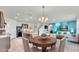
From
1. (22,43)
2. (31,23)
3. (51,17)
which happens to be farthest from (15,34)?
(51,17)

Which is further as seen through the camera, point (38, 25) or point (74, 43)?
point (74, 43)

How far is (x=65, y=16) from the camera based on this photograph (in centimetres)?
201

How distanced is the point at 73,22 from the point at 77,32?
0.26 m

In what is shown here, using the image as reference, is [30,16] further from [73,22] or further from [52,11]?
[73,22]

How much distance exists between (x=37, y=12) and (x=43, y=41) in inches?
28.8

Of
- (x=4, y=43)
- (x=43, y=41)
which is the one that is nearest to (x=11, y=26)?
(x=4, y=43)

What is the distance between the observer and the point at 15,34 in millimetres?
2035

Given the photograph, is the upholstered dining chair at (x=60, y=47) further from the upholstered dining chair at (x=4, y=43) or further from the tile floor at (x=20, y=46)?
the upholstered dining chair at (x=4, y=43)

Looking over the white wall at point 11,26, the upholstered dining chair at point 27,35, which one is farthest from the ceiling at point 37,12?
the upholstered dining chair at point 27,35

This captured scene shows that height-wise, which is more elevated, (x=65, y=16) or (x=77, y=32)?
(x=65, y=16)
